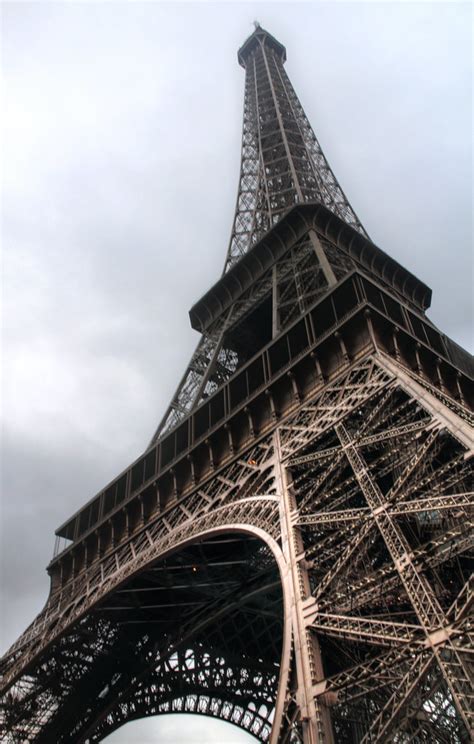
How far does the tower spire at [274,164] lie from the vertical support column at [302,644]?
1098 inches

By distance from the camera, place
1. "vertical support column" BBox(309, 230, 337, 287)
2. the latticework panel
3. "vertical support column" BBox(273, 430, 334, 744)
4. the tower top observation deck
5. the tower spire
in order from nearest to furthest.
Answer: "vertical support column" BBox(273, 430, 334, 744)
the latticework panel
"vertical support column" BBox(309, 230, 337, 287)
the tower spire
the tower top observation deck

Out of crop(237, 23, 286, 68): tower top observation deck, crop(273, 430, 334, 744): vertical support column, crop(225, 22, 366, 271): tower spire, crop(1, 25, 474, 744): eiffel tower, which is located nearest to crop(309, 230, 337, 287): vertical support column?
crop(1, 25, 474, 744): eiffel tower

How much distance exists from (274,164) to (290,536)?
3941 centimetres

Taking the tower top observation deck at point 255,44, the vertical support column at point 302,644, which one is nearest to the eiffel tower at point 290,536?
the vertical support column at point 302,644

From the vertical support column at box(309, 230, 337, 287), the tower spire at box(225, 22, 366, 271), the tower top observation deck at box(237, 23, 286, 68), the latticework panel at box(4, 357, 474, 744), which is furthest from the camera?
the tower top observation deck at box(237, 23, 286, 68)

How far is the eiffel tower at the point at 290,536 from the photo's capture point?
1208cm

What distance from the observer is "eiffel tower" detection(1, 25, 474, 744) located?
39.6 feet

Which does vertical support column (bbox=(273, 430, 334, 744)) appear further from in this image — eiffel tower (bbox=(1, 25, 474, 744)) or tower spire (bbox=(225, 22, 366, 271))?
tower spire (bbox=(225, 22, 366, 271))

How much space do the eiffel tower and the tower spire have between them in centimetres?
139

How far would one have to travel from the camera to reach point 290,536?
1568cm

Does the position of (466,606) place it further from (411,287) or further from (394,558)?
(411,287)

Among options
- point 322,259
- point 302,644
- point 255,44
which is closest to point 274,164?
point 322,259

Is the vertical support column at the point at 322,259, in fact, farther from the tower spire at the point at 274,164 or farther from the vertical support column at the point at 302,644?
the vertical support column at the point at 302,644

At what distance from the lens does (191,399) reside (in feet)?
110
